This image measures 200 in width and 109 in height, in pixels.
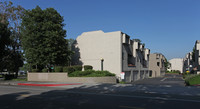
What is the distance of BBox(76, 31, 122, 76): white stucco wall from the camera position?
30917mm

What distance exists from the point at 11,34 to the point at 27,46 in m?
9.25

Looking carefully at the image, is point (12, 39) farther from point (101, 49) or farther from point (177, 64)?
point (177, 64)

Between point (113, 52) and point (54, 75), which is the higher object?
point (113, 52)

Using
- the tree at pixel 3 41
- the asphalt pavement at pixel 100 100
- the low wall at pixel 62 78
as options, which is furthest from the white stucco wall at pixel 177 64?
the asphalt pavement at pixel 100 100

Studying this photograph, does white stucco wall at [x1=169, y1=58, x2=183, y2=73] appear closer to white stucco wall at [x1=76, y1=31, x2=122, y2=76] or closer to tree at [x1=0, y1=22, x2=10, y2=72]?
white stucco wall at [x1=76, y1=31, x2=122, y2=76]

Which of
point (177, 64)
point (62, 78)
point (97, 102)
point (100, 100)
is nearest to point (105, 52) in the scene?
point (62, 78)

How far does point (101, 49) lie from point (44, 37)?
999 cm

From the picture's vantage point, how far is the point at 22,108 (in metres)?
8.07

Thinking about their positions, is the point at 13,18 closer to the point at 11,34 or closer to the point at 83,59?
the point at 11,34

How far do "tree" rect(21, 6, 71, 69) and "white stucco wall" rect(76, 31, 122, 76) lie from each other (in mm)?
5711

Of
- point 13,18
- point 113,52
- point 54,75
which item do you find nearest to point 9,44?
point 13,18

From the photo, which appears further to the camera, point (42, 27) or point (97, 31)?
point (97, 31)

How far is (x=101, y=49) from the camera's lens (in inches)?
1277

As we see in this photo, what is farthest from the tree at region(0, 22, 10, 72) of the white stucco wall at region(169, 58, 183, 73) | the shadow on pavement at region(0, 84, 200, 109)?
the white stucco wall at region(169, 58, 183, 73)
